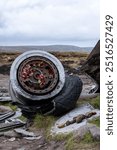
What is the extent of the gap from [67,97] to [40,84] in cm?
75

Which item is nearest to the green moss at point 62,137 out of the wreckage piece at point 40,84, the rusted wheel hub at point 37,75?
the wreckage piece at point 40,84

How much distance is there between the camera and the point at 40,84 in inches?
410

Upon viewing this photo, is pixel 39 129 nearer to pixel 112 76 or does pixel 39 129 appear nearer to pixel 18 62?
pixel 18 62

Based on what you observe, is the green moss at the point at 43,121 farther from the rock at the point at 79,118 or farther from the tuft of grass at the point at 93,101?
the tuft of grass at the point at 93,101

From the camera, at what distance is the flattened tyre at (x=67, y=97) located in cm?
988

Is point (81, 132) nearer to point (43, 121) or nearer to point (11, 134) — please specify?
point (11, 134)

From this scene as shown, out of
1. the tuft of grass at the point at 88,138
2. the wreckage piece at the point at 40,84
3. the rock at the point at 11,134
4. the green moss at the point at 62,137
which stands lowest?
the rock at the point at 11,134

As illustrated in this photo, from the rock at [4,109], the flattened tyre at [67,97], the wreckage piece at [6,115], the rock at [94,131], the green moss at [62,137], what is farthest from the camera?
the rock at [4,109]

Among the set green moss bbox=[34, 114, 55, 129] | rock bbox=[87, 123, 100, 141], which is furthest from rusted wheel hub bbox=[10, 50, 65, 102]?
rock bbox=[87, 123, 100, 141]

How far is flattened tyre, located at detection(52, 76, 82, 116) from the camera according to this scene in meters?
9.88

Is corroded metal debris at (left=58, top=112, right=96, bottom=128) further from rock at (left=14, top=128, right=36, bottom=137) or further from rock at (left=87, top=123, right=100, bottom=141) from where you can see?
rock at (left=87, top=123, right=100, bottom=141)

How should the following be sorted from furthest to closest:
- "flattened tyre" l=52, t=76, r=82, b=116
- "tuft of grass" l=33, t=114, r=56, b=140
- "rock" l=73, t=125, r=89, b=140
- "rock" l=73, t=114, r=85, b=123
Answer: "flattened tyre" l=52, t=76, r=82, b=116
"tuft of grass" l=33, t=114, r=56, b=140
"rock" l=73, t=114, r=85, b=123
"rock" l=73, t=125, r=89, b=140

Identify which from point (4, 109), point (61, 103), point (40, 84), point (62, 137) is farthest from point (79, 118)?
point (4, 109)

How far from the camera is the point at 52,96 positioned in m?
10.3
